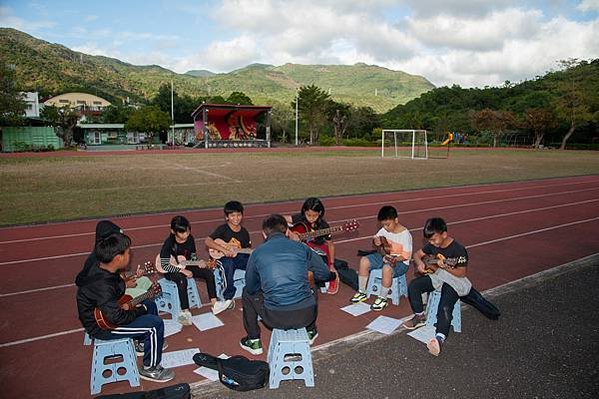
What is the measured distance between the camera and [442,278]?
4.77 metres

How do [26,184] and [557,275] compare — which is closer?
[557,275]

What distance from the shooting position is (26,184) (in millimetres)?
17328

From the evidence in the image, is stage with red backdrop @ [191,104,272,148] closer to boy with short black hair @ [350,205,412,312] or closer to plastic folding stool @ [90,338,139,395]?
boy with short black hair @ [350,205,412,312]

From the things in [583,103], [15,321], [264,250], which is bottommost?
[15,321]

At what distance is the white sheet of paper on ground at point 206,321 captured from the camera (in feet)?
16.0

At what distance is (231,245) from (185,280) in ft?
2.63

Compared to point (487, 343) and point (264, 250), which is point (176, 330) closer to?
point (264, 250)

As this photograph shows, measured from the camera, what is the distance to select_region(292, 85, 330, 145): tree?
6844 cm

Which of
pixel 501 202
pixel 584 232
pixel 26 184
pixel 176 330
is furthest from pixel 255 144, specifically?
pixel 176 330

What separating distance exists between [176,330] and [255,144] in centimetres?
5539

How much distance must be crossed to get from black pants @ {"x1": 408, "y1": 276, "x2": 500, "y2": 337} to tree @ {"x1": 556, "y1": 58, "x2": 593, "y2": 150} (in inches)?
2501

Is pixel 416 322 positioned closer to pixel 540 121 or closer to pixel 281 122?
pixel 540 121

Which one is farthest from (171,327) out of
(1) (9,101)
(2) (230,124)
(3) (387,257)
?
(2) (230,124)

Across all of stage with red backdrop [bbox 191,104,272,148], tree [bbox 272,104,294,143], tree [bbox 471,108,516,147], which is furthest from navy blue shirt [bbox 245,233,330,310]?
tree [bbox 272,104,294,143]
